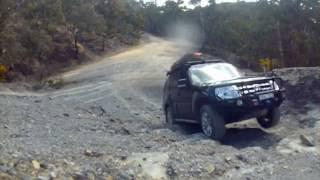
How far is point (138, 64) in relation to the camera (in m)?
39.7

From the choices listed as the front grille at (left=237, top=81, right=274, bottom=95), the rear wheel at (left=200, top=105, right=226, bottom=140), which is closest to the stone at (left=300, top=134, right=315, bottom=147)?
the front grille at (left=237, top=81, right=274, bottom=95)

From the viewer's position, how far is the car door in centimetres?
1151

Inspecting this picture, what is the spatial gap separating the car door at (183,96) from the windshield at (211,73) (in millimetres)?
180

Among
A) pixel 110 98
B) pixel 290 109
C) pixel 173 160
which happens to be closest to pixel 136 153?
pixel 173 160

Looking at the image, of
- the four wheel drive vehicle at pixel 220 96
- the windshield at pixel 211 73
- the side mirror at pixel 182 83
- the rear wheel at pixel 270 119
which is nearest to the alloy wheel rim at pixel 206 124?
the four wheel drive vehicle at pixel 220 96

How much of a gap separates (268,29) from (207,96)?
20.7 meters

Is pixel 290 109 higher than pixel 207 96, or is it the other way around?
pixel 207 96

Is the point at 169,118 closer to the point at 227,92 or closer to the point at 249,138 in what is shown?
the point at 249,138

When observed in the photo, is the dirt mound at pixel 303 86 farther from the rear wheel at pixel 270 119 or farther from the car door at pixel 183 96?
the car door at pixel 183 96

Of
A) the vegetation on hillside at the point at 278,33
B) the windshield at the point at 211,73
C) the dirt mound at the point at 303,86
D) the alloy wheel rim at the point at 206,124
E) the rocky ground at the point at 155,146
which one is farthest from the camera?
the vegetation on hillside at the point at 278,33

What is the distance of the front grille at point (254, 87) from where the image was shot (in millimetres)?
10273

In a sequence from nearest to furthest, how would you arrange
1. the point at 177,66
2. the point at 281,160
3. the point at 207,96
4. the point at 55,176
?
the point at 55,176 < the point at 281,160 < the point at 207,96 < the point at 177,66

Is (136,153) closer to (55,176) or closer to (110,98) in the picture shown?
(55,176)

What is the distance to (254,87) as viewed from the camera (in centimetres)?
1039
